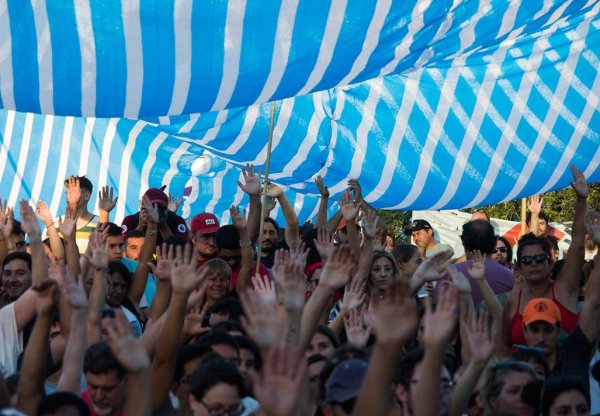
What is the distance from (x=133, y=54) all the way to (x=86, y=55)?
248mm

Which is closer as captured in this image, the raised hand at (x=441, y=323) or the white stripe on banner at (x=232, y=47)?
the raised hand at (x=441, y=323)

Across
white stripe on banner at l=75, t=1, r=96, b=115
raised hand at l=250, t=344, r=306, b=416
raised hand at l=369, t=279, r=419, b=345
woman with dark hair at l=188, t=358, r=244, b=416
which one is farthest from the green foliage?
raised hand at l=250, t=344, r=306, b=416

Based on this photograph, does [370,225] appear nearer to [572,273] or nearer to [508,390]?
[572,273]

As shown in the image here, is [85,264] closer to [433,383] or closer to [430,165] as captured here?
[433,383]

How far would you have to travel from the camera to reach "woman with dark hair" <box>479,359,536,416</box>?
473 centimetres

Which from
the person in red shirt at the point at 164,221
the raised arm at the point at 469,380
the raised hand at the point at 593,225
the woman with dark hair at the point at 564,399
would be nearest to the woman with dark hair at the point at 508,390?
the woman with dark hair at the point at 564,399

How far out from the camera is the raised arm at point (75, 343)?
4363 mm

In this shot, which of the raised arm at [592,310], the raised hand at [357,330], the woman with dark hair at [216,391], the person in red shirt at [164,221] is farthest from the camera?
the person in red shirt at [164,221]

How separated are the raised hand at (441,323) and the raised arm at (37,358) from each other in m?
1.58

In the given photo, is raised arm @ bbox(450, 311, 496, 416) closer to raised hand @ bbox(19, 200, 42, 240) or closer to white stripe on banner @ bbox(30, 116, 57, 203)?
raised hand @ bbox(19, 200, 42, 240)

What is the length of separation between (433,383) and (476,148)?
5.70 metres

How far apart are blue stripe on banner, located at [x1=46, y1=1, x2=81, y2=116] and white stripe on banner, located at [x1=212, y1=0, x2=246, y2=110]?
2.58ft

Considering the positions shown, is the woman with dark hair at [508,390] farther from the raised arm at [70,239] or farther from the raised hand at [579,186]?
the raised arm at [70,239]

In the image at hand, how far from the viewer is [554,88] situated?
8.83m
